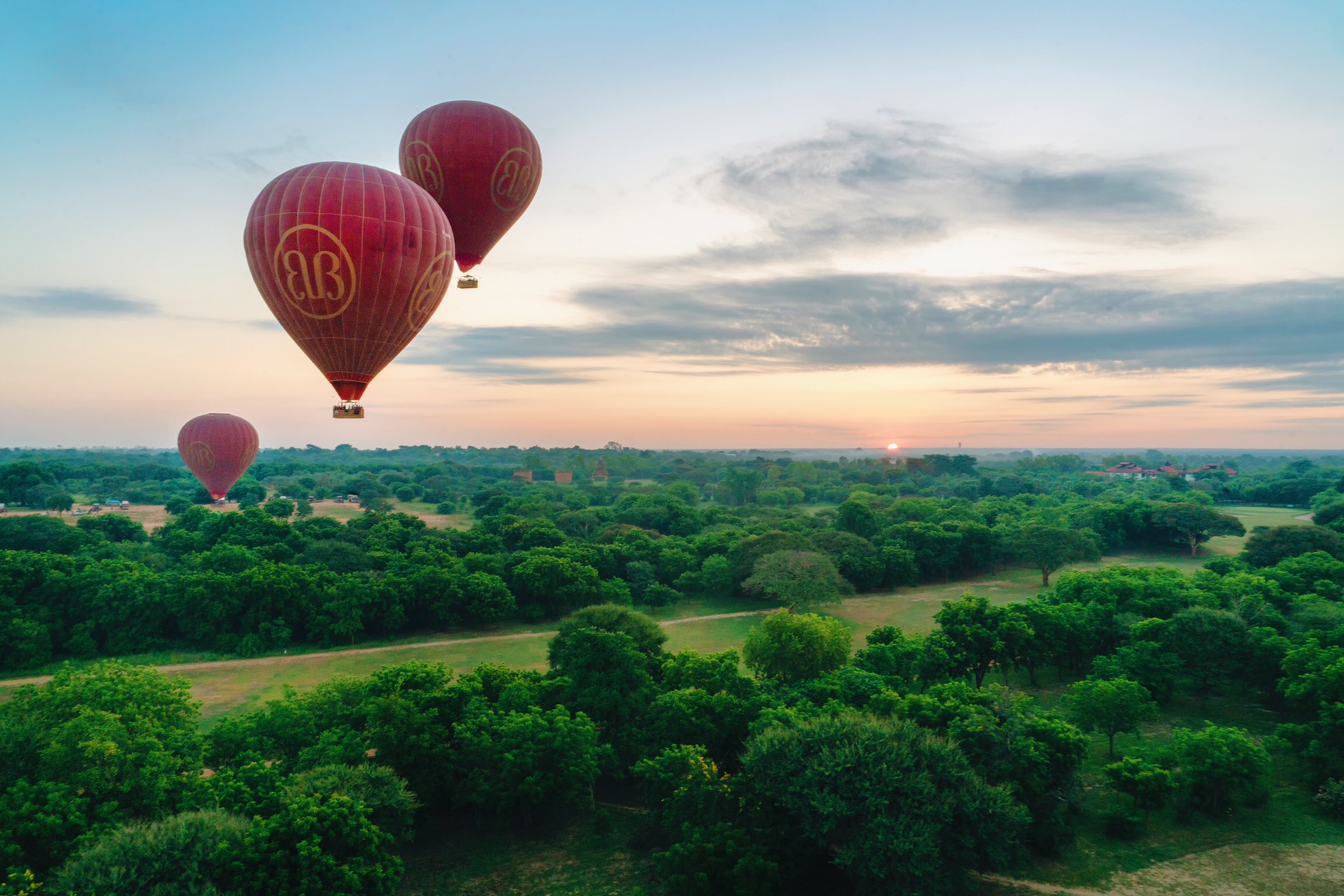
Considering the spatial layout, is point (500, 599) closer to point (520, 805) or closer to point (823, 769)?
point (520, 805)

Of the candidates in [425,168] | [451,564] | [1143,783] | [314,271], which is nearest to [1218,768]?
[1143,783]

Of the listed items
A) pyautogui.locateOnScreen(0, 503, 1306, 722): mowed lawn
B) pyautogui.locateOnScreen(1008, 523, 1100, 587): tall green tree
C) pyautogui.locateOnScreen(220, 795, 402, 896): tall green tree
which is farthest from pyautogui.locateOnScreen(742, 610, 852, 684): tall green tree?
pyautogui.locateOnScreen(1008, 523, 1100, 587): tall green tree

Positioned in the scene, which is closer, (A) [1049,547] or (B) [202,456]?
(B) [202,456]

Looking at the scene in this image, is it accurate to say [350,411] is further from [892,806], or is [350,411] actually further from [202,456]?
[202,456]

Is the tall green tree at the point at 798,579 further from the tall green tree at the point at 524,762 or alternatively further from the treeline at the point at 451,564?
the tall green tree at the point at 524,762

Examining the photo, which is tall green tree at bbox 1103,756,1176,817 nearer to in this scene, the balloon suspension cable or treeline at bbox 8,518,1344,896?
treeline at bbox 8,518,1344,896

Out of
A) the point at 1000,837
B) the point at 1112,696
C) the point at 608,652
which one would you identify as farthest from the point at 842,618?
the point at 1000,837

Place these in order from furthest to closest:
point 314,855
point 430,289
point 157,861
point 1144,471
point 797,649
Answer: point 1144,471, point 797,649, point 430,289, point 314,855, point 157,861
